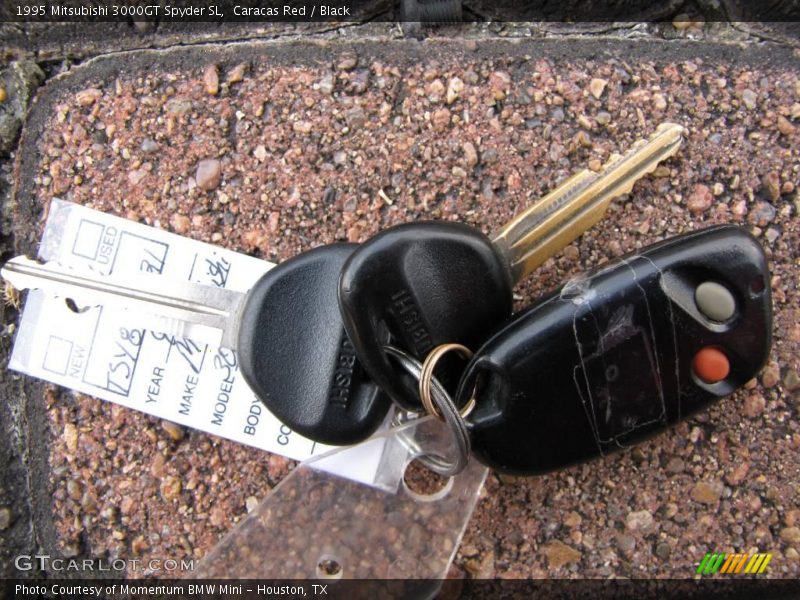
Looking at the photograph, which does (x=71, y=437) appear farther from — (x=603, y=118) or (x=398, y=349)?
(x=603, y=118)

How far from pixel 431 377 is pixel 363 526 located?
249 mm

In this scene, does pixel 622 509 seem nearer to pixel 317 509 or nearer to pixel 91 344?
pixel 317 509

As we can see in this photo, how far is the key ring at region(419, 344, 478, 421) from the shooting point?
793 millimetres

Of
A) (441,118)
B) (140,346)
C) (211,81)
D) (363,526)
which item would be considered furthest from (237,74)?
(363,526)

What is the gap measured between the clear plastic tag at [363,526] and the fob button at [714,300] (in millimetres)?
323

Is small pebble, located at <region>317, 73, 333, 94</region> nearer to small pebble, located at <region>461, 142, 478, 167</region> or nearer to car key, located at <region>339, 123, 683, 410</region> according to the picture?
small pebble, located at <region>461, 142, 478, 167</region>

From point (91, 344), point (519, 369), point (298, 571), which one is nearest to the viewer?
point (519, 369)

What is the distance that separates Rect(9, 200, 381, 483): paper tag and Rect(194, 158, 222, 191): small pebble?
8 centimetres

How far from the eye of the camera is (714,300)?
2.73 ft

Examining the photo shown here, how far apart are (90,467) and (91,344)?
6.6 inches

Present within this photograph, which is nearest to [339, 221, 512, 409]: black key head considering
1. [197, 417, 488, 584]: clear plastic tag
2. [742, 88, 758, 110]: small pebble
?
[197, 417, 488, 584]: clear plastic tag

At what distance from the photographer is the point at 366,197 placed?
1.01 m

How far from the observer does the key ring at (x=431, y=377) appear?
2.60ft

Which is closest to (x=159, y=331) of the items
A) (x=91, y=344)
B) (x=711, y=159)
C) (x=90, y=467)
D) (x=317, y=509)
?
(x=91, y=344)
